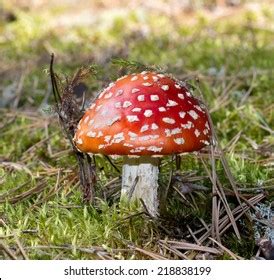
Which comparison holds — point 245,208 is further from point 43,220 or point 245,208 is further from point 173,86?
point 43,220

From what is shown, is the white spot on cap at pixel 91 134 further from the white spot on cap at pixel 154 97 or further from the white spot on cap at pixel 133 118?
the white spot on cap at pixel 154 97

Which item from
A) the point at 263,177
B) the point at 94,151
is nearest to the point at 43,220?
the point at 94,151

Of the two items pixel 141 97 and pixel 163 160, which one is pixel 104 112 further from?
pixel 163 160

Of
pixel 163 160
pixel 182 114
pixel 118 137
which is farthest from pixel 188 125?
pixel 163 160

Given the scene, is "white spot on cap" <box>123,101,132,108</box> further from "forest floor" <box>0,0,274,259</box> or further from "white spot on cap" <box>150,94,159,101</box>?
"forest floor" <box>0,0,274,259</box>

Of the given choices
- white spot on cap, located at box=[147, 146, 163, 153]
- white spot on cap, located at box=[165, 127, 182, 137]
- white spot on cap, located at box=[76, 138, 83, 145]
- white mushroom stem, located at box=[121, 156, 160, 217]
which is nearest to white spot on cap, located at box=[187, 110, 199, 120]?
white spot on cap, located at box=[165, 127, 182, 137]

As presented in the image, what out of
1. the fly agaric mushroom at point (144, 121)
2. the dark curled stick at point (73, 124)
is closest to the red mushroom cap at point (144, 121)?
the fly agaric mushroom at point (144, 121)

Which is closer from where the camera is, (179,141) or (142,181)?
(179,141)
